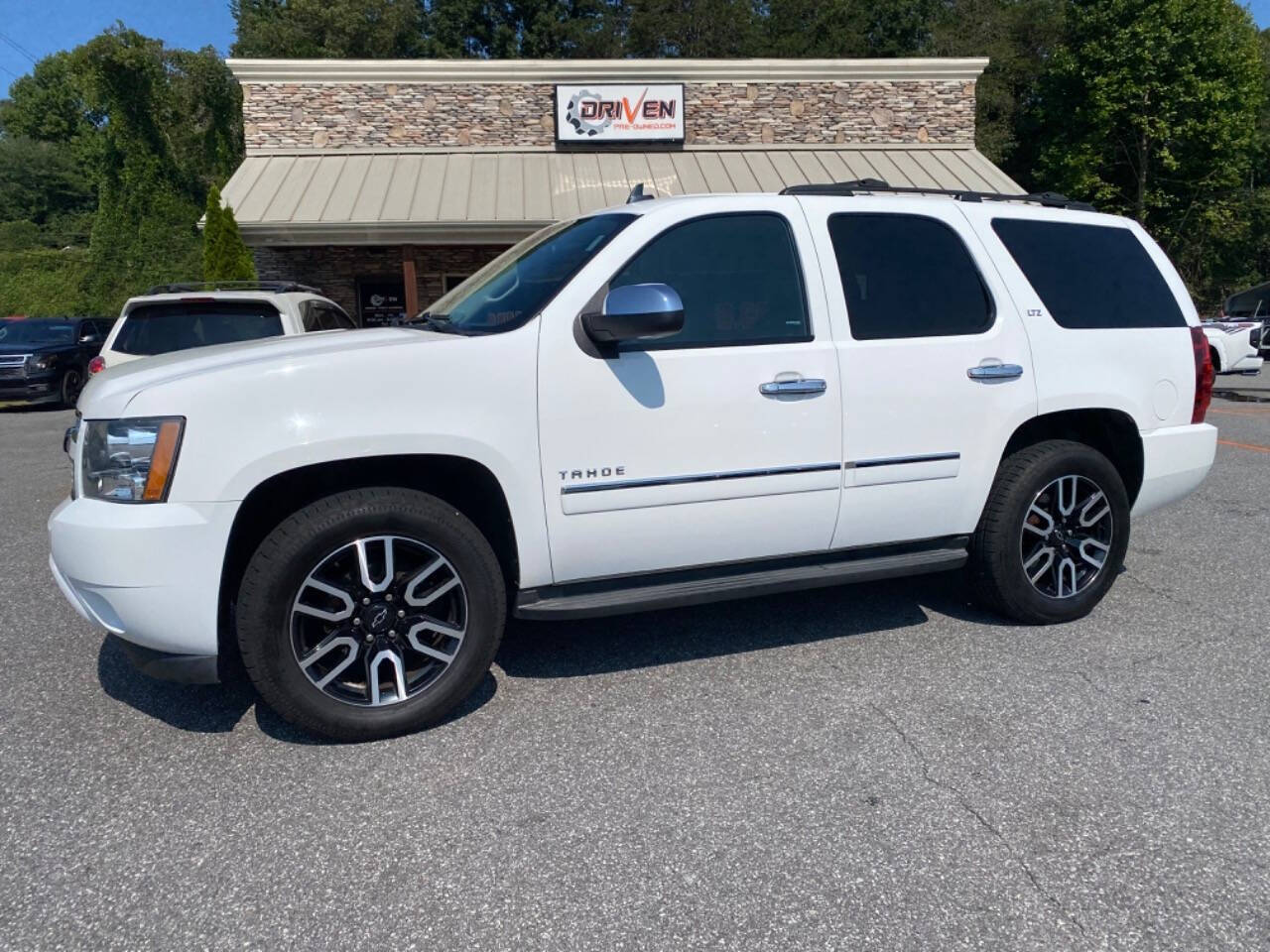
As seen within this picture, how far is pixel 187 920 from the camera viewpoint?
7.98 feet

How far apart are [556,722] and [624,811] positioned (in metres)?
0.67

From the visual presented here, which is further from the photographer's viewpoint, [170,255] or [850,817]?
[170,255]

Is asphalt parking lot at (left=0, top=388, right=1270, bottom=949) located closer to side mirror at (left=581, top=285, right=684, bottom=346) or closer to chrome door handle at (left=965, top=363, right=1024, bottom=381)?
chrome door handle at (left=965, top=363, right=1024, bottom=381)

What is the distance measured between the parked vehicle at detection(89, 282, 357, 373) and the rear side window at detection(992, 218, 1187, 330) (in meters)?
5.15

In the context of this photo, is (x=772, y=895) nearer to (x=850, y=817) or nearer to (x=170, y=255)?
(x=850, y=817)

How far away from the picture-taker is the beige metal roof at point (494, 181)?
1542cm

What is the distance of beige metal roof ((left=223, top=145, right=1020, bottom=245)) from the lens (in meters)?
15.4

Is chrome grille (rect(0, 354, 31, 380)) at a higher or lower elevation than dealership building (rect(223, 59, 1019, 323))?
lower

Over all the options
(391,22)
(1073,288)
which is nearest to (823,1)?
(391,22)

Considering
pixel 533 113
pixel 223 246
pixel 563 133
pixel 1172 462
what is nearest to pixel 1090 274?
pixel 1172 462

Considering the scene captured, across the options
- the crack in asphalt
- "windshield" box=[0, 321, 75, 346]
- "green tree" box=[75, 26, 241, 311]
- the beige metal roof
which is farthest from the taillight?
"green tree" box=[75, 26, 241, 311]

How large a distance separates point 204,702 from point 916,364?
3.25 m

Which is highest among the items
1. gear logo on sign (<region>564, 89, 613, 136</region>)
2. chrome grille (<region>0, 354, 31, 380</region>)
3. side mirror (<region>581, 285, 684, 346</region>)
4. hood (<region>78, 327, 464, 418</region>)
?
gear logo on sign (<region>564, 89, 613, 136</region>)

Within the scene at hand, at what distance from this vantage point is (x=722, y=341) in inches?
147
